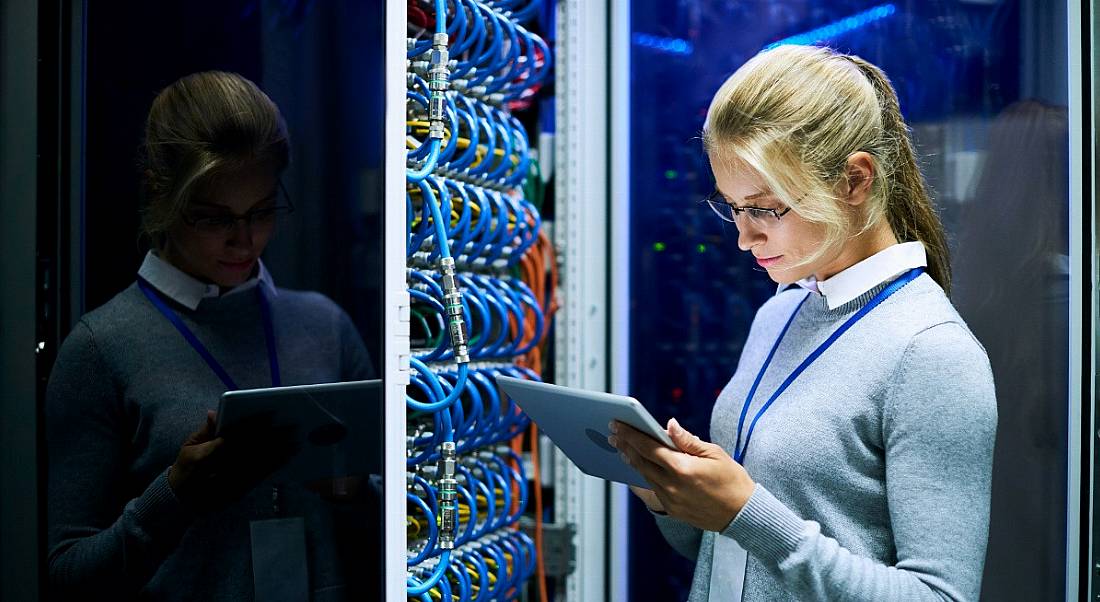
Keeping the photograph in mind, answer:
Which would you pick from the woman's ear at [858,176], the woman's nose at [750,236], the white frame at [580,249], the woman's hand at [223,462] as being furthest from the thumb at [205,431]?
the white frame at [580,249]

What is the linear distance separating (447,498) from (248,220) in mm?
680

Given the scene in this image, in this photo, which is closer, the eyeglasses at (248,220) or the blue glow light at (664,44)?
the eyeglasses at (248,220)

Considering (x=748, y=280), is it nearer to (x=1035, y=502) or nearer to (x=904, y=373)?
(x=1035, y=502)

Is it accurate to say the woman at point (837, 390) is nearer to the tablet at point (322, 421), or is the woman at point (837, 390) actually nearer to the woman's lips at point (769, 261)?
the woman's lips at point (769, 261)

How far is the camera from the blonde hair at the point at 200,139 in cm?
104

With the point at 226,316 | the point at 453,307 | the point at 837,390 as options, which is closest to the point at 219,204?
the point at 226,316

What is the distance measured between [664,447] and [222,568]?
0.59 meters

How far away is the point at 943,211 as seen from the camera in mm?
1682

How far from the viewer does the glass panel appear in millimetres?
1540

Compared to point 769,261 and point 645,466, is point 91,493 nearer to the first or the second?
point 645,466

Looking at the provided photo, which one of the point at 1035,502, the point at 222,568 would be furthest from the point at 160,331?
the point at 1035,502

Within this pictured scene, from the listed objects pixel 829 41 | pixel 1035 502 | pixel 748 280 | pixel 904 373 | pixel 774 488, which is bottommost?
pixel 1035 502

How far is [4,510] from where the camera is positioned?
96 centimetres

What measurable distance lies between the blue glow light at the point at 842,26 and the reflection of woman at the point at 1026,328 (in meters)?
0.35
